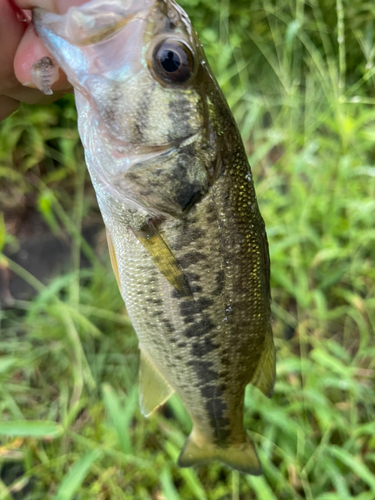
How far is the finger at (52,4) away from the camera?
2.30 feet

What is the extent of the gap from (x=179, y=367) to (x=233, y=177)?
595 mm

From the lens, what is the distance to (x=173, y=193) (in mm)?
822

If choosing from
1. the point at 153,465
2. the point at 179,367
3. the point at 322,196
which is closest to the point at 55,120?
the point at 322,196

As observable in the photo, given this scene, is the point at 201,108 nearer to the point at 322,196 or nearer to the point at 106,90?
the point at 106,90

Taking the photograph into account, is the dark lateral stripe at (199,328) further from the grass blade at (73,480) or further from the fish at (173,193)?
the grass blade at (73,480)

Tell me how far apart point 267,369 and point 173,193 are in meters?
0.67

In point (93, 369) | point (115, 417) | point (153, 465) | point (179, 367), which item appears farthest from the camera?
point (93, 369)

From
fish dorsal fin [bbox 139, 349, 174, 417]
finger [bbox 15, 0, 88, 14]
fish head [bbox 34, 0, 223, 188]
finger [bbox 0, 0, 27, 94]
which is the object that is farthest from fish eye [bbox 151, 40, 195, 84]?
fish dorsal fin [bbox 139, 349, 174, 417]

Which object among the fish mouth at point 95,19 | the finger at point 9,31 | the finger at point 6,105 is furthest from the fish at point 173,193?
the finger at point 6,105

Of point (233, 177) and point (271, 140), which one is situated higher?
point (233, 177)

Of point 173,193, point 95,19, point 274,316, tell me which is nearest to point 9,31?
point 95,19

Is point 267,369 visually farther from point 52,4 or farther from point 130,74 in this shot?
point 52,4

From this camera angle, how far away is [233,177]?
2.85 ft

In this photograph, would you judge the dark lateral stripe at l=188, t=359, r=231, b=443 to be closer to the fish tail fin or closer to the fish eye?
the fish tail fin
